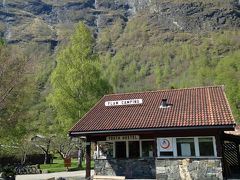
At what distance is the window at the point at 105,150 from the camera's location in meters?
22.0

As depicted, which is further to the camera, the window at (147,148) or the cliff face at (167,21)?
the cliff face at (167,21)

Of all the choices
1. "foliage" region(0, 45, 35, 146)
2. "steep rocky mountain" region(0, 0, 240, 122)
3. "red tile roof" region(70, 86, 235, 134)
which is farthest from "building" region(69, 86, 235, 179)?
"steep rocky mountain" region(0, 0, 240, 122)

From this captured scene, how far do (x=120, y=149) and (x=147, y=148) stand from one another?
176 centimetres

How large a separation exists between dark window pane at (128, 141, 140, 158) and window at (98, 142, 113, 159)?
135cm

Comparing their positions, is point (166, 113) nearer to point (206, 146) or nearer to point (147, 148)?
point (147, 148)

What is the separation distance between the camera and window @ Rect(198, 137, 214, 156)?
18750mm

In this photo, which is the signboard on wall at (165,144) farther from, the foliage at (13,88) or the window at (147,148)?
the foliage at (13,88)

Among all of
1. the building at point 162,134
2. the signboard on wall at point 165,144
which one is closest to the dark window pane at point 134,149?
the building at point 162,134

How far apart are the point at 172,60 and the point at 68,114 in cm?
13023

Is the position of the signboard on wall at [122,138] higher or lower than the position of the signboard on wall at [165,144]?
higher

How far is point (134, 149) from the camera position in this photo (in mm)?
21297

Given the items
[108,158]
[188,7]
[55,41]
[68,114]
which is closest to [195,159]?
[108,158]

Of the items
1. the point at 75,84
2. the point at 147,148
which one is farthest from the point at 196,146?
the point at 75,84

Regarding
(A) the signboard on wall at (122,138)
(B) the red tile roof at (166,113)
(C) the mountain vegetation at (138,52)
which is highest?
(C) the mountain vegetation at (138,52)
